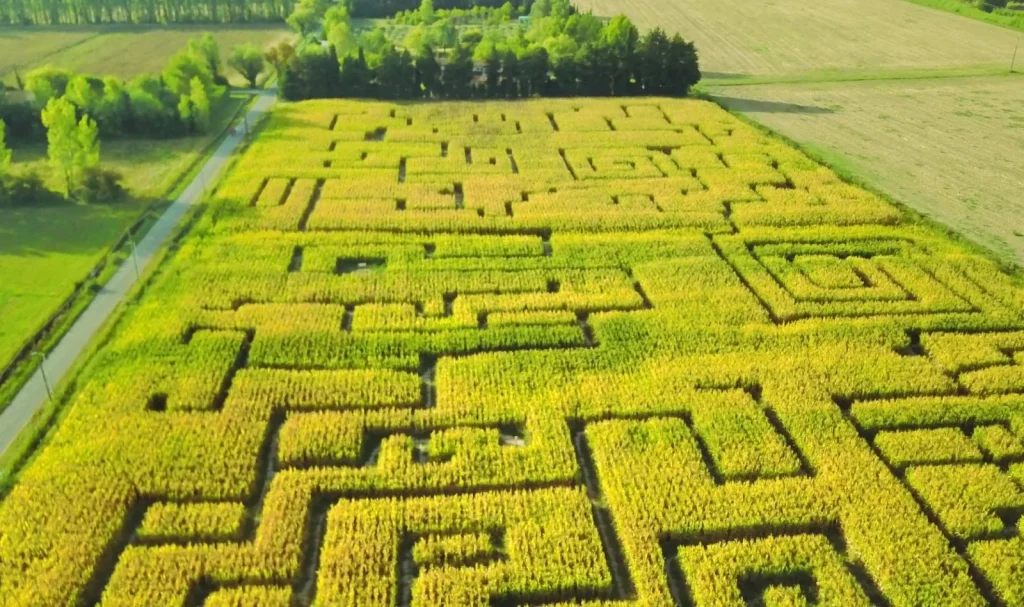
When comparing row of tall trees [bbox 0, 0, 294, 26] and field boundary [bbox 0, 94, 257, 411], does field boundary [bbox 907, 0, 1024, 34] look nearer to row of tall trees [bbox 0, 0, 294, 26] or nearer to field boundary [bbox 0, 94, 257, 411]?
row of tall trees [bbox 0, 0, 294, 26]

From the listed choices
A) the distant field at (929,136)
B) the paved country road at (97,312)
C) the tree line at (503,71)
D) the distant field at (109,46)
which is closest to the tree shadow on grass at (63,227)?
the paved country road at (97,312)

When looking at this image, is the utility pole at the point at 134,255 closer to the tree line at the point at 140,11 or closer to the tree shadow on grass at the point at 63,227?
the tree shadow on grass at the point at 63,227

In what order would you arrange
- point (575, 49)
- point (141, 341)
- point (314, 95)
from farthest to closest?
point (575, 49) < point (314, 95) < point (141, 341)

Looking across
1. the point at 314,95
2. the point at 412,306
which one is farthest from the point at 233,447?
the point at 314,95

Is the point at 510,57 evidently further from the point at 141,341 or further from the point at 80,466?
the point at 80,466

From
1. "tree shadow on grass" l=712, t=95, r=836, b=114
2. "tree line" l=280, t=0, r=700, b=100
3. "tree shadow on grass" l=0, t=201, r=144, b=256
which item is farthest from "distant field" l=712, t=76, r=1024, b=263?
"tree shadow on grass" l=0, t=201, r=144, b=256

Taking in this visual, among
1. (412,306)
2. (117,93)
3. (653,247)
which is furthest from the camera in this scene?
(117,93)
